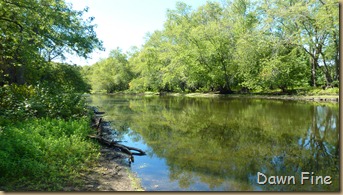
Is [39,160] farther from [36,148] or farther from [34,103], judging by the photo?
[34,103]

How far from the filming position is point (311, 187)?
660 centimetres

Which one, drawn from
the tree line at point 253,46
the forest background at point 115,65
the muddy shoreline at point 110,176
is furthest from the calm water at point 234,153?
the tree line at point 253,46

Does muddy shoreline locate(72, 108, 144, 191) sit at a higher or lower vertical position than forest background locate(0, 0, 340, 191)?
lower

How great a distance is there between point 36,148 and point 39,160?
34 cm

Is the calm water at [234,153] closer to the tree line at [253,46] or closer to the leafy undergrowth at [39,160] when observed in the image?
the leafy undergrowth at [39,160]

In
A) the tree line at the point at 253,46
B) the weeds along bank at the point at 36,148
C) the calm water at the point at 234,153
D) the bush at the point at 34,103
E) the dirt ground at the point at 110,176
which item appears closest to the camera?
the weeds along bank at the point at 36,148

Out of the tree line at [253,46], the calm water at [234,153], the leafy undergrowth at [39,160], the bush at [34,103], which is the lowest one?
the calm water at [234,153]

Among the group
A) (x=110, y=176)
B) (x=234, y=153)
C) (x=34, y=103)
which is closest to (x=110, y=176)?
(x=110, y=176)

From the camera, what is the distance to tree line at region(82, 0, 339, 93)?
108 ft

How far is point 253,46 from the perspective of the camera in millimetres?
39000

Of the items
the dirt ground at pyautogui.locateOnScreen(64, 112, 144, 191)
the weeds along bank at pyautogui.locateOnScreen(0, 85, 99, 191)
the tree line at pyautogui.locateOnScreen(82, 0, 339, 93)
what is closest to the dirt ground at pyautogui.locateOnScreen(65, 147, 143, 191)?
the dirt ground at pyautogui.locateOnScreen(64, 112, 144, 191)

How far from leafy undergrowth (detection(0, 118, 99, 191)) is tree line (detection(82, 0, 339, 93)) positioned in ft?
67.4

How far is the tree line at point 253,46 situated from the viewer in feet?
108

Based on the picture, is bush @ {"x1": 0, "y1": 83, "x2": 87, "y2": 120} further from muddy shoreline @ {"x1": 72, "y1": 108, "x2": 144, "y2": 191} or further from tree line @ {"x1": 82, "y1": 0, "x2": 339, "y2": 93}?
tree line @ {"x1": 82, "y1": 0, "x2": 339, "y2": 93}
